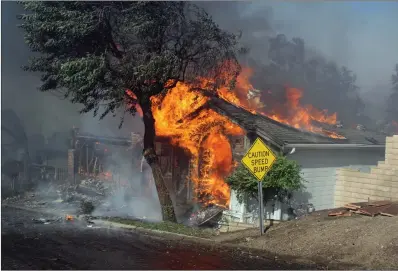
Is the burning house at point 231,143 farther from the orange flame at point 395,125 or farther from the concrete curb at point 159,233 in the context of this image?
the orange flame at point 395,125

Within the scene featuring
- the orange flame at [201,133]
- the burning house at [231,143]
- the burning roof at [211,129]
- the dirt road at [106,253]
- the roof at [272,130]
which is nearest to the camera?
the dirt road at [106,253]

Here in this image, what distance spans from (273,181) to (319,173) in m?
2.90

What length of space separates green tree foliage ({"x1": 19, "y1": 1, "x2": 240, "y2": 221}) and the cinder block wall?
5.40 metres

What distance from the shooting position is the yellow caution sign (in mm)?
A: 11461

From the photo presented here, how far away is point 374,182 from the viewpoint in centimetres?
1369

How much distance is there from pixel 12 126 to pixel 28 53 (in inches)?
164

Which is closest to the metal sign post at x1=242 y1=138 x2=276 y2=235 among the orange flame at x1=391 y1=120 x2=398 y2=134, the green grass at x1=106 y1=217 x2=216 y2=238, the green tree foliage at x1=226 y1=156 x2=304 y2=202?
the green tree foliage at x1=226 y1=156 x2=304 y2=202

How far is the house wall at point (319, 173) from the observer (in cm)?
1466

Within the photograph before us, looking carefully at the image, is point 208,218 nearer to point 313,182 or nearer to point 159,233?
point 159,233

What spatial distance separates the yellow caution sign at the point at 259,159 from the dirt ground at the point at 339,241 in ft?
5.02

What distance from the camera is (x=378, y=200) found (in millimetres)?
13398

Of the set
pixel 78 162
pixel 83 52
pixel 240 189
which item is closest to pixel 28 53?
pixel 78 162

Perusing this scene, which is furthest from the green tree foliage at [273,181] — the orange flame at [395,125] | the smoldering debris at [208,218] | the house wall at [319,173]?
the orange flame at [395,125]

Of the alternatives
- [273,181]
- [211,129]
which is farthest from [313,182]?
[211,129]
